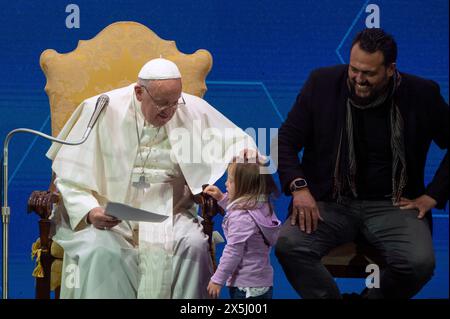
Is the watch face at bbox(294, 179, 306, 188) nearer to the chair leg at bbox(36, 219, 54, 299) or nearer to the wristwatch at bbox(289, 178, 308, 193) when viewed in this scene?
the wristwatch at bbox(289, 178, 308, 193)

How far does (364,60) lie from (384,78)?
0.16 m

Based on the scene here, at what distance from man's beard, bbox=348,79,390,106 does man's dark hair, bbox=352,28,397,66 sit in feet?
0.45

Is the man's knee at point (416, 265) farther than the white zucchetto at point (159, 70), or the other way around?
the white zucchetto at point (159, 70)

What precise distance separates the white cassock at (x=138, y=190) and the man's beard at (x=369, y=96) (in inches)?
25.8

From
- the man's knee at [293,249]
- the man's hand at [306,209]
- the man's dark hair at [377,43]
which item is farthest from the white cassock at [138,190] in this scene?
the man's dark hair at [377,43]

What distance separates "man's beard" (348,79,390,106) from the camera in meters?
6.27

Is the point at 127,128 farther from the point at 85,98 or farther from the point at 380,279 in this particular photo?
the point at 380,279

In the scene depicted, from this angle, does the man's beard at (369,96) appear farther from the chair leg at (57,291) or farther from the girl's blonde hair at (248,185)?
the chair leg at (57,291)

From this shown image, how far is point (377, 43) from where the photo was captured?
617cm

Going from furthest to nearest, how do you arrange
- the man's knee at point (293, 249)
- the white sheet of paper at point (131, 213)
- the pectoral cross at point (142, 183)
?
1. the pectoral cross at point (142, 183)
2. the man's knee at point (293, 249)
3. the white sheet of paper at point (131, 213)

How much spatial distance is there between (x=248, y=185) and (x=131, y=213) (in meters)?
0.71

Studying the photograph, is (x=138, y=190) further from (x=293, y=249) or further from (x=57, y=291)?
(x=293, y=249)

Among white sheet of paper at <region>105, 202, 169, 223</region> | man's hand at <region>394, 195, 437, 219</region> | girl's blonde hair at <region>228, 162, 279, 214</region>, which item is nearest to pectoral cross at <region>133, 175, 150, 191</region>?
girl's blonde hair at <region>228, 162, 279, 214</region>

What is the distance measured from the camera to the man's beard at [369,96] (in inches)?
247
